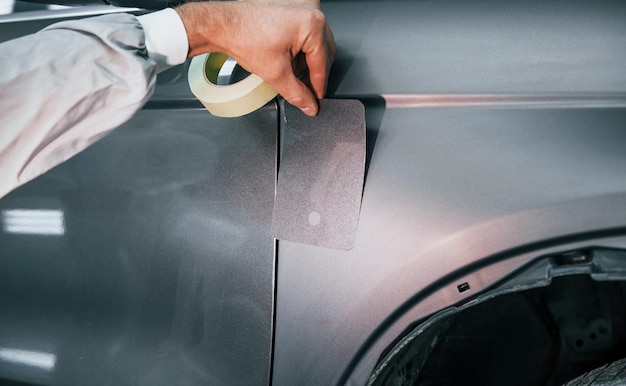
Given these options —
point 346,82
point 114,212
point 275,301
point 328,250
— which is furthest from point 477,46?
point 114,212

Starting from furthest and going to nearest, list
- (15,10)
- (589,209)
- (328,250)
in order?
(15,10) → (328,250) → (589,209)

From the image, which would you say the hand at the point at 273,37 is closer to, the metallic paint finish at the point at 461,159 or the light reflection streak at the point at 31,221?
the metallic paint finish at the point at 461,159

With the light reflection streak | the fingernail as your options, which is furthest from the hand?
the light reflection streak

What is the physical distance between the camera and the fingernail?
36.3 inches

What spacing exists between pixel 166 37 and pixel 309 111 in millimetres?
231

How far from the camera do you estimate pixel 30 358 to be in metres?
1.08

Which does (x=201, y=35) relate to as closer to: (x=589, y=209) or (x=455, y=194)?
(x=455, y=194)

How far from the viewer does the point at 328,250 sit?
2.96ft

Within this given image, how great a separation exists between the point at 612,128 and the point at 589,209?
116 mm

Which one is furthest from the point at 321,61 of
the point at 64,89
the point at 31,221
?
the point at 31,221

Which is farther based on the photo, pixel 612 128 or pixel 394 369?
pixel 394 369

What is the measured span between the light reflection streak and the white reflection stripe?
0.67 feet

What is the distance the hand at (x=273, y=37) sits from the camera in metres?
0.85

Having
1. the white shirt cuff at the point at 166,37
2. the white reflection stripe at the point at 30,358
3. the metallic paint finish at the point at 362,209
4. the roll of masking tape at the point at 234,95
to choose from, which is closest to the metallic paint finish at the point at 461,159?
the metallic paint finish at the point at 362,209
